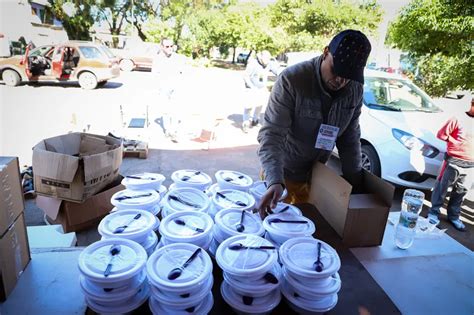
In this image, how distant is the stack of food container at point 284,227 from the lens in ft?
4.10

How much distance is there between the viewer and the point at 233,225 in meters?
1.28

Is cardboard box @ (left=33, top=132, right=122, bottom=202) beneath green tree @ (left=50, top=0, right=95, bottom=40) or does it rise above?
beneath

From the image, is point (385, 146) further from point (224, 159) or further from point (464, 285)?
point (464, 285)

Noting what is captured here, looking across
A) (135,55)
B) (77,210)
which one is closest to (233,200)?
(77,210)

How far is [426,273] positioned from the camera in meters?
1.43

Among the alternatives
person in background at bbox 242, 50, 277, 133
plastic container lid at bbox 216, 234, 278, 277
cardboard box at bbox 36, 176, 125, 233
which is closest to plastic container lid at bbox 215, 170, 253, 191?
plastic container lid at bbox 216, 234, 278, 277

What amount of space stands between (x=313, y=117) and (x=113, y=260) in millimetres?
1246

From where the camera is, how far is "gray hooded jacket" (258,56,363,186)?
159cm

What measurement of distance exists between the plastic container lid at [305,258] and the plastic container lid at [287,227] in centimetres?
7

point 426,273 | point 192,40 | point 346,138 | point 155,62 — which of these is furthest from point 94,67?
point 426,273

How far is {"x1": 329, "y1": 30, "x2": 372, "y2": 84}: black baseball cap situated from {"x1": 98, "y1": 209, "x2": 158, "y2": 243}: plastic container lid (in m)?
1.11

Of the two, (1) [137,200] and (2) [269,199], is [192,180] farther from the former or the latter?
(2) [269,199]

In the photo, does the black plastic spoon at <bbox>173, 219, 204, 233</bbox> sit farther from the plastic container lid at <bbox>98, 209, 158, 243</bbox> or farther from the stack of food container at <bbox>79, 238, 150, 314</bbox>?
the stack of food container at <bbox>79, 238, 150, 314</bbox>

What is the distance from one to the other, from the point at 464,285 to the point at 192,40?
15480 mm
